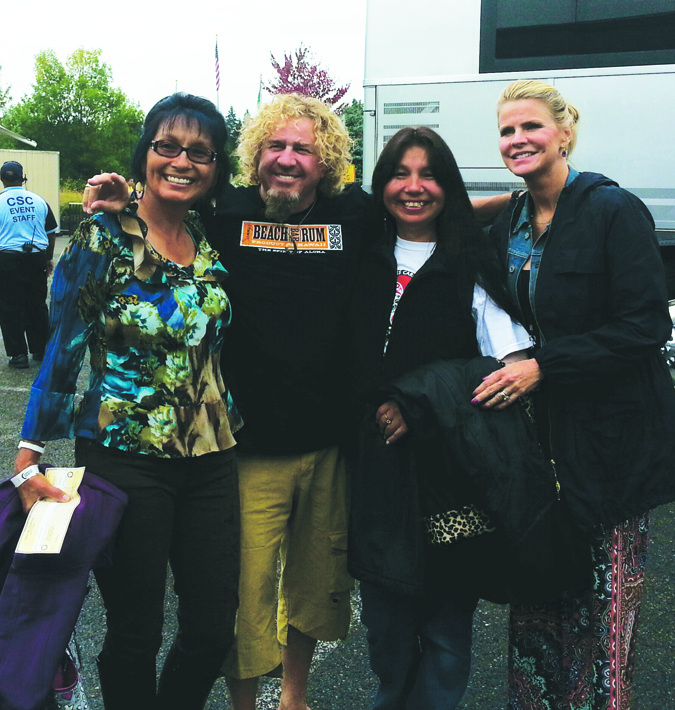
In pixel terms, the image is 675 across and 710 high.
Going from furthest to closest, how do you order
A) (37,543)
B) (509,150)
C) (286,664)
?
1. (286,664)
2. (509,150)
3. (37,543)

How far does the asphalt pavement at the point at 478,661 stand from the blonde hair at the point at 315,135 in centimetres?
136

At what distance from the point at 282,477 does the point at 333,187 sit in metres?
0.97

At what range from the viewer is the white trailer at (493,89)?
552 cm

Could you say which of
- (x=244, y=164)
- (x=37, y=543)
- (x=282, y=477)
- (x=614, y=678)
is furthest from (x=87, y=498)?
(x=614, y=678)

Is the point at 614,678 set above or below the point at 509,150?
below

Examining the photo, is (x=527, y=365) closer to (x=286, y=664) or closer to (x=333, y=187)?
(x=333, y=187)

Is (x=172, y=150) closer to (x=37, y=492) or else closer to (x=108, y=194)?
(x=108, y=194)

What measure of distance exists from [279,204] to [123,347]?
72 centimetres

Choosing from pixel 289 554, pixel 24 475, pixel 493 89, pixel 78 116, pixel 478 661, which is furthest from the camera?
pixel 78 116

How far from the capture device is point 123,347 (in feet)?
6.77

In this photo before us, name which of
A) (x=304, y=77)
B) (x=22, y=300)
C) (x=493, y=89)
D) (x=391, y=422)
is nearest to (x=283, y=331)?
(x=391, y=422)

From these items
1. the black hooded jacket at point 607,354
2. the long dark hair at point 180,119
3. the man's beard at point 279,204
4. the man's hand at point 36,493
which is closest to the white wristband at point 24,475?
the man's hand at point 36,493

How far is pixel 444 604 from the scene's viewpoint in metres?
2.32

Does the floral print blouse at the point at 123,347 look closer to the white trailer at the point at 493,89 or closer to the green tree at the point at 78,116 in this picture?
the white trailer at the point at 493,89
